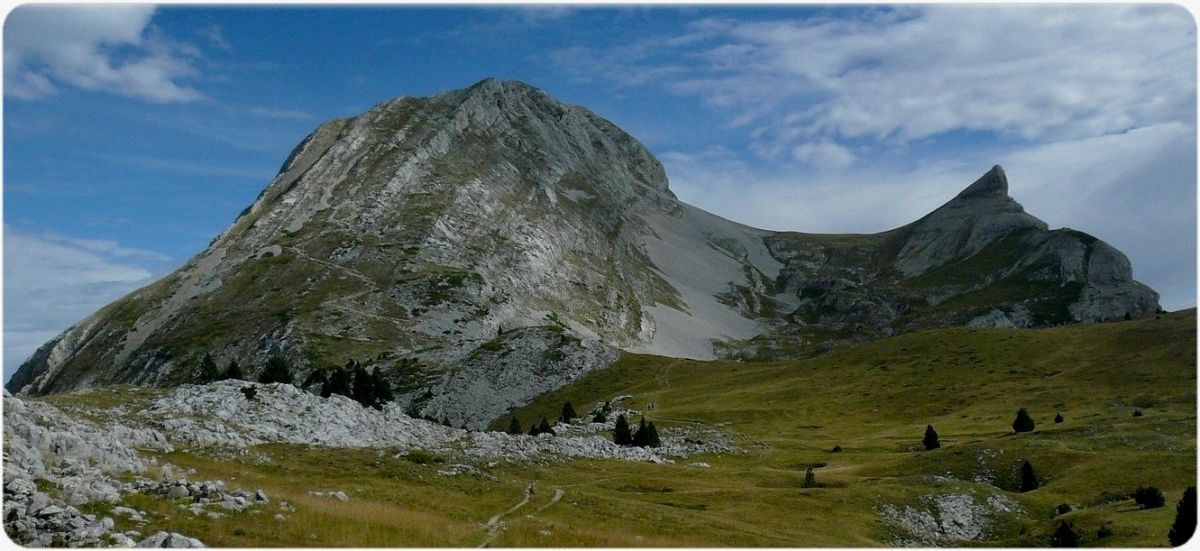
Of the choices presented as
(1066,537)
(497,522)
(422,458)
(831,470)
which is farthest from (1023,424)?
(497,522)

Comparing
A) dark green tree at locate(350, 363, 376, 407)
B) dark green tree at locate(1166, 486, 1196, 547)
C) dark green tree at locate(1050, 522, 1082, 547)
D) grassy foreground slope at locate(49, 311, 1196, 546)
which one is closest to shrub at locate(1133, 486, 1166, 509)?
grassy foreground slope at locate(49, 311, 1196, 546)

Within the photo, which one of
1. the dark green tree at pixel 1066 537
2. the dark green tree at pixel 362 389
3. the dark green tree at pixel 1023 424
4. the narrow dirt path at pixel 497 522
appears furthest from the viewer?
the dark green tree at pixel 362 389

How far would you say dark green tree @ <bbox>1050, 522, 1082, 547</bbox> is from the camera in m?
46.8

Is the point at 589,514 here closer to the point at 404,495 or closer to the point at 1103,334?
the point at 404,495

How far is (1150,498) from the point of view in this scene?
50281mm

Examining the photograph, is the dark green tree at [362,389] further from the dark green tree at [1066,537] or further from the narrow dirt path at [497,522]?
the dark green tree at [1066,537]

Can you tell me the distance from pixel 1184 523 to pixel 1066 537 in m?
7.58

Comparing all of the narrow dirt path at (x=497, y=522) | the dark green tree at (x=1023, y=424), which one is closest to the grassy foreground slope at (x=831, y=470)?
the narrow dirt path at (x=497, y=522)

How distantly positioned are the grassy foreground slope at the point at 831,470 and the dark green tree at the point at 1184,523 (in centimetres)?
160

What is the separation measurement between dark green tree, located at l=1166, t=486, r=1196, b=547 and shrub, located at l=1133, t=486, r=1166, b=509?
315 inches

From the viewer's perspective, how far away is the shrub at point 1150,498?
5000 centimetres

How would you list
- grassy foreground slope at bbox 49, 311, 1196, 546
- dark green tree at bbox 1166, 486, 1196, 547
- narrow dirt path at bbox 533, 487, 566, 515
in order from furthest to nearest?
narrow dirt path at bbox 533, 487, 566, 515 < dark green tree at bbox 1166, 486, 1196, 547 < grassy foreground slope at bbox 49, 311, 1196, 546

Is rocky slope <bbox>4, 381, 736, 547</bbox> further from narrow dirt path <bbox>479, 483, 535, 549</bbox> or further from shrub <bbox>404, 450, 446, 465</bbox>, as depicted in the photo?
narrow dirt path <bbox>479, 483, 535, 549</bbox>

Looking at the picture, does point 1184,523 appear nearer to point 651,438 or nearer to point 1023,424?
point 1023,424
